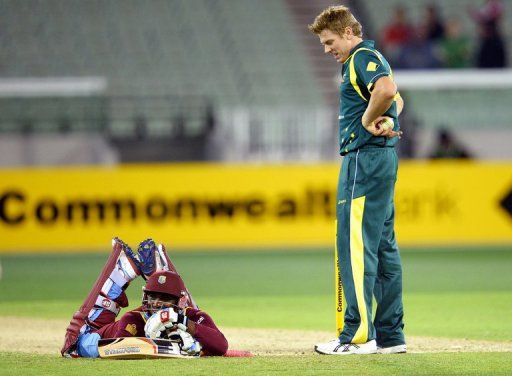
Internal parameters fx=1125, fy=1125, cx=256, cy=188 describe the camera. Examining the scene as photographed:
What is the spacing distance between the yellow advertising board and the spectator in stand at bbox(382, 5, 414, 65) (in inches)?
184

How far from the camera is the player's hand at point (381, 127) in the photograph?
7473mm

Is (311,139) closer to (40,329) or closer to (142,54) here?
(142,54)

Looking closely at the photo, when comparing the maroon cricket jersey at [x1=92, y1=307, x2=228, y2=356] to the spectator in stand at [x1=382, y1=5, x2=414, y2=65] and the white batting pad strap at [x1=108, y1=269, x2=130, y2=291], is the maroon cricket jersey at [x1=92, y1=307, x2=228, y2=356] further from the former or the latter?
the spectator in stand at [x1=382, y1=5, x2=414, y2=65]

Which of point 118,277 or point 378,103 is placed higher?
point 378,103

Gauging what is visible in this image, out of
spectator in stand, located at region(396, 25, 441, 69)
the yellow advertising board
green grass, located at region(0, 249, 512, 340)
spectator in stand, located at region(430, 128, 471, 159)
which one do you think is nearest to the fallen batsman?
green grass, located at region(0, 249, 512, 340)

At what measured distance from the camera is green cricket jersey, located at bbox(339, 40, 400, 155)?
295 inches

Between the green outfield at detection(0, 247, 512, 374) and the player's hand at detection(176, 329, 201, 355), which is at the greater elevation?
the player's hand at detection(176, 329, 201, 355)

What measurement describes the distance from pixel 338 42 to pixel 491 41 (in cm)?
1780

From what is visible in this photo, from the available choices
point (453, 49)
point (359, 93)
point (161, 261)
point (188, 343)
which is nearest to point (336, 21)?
point (359, 93)

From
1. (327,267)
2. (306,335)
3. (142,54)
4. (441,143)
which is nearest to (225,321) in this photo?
(306,335)

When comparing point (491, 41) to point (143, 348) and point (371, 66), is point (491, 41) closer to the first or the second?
point (371, 66)

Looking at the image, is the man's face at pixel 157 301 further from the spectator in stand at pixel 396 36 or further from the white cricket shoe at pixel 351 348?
the spectator in stand at pixel 396 36

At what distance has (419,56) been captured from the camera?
24.4 m

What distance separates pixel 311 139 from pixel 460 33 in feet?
18.1
